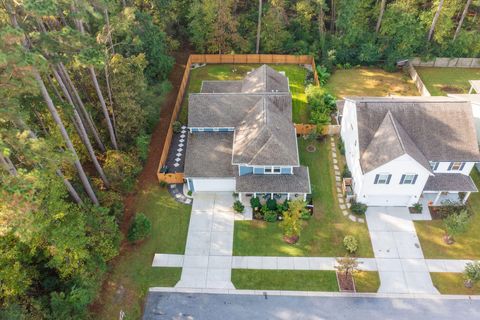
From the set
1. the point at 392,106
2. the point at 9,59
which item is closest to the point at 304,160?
the point at 392,106

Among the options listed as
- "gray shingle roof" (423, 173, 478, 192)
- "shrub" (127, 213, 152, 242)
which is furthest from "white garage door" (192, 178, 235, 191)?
"gray shingle roof" (423, 173, 478, 192)

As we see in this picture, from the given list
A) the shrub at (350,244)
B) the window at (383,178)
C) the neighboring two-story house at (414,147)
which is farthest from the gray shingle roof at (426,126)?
the shrub at (350,244)

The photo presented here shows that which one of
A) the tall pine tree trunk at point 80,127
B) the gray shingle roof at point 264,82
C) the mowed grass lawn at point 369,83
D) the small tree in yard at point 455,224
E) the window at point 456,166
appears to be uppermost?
the tall pine tree trunk at point 80,127

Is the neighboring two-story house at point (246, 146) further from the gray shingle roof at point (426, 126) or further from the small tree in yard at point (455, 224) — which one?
the small tree in yard at point (455, 224)

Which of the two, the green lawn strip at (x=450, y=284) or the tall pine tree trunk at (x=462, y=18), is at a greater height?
the tall pine tree trunk at (x=462, y=18)

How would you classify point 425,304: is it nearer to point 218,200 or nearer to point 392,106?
point 392,106

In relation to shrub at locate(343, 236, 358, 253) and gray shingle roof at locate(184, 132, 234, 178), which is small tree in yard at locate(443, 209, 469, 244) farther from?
gray shingle roof at locate(184, 132, 234, 178)

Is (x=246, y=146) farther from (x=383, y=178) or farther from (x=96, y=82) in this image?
(x=96, y=82)
